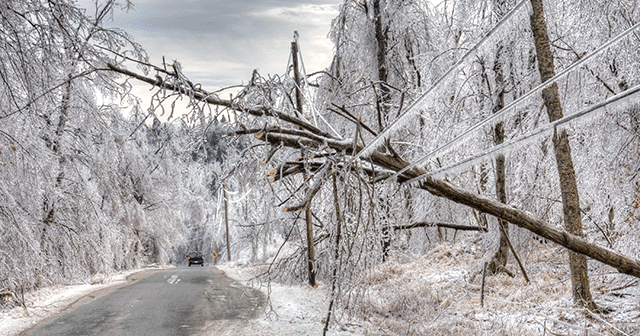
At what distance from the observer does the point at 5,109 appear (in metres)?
5.32

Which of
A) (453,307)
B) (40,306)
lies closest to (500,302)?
(453,307)

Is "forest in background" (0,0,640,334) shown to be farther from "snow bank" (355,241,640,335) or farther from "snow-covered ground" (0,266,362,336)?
"snow-covered ground" (0,266,362,336)

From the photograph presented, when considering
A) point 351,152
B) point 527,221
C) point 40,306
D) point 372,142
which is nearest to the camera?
point 372,142

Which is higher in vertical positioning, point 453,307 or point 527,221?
point 527,221

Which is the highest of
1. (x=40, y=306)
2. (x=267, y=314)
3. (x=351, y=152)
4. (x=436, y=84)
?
(x=436, y=84)

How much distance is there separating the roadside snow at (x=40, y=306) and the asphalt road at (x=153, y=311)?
25 cm

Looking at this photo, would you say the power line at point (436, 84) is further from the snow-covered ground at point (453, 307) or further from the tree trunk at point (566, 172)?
the tree trunk at point (566, 172)

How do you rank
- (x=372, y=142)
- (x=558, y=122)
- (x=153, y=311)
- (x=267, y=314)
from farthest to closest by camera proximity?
1. (x=153, y=311)
2. (x=267, y=314)
3. (x=372, y=142)
4. (x=558, y=122)

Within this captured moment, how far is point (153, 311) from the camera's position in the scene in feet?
25.1

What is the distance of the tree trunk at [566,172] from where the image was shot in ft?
18.6

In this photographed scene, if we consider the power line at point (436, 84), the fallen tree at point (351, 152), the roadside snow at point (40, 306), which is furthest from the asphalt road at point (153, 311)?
the power line at point (436, 84)

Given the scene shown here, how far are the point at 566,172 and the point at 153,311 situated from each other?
6910 millimetres

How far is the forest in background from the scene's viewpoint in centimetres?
394

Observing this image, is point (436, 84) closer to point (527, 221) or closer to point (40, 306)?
point (527, 221)
